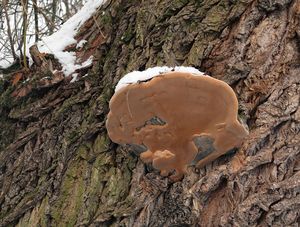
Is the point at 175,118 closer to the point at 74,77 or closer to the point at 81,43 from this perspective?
the point at 74,77

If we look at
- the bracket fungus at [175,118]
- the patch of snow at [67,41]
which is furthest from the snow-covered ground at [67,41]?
the bracket fungus at [175,118]

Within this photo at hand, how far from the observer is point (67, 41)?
2.77m

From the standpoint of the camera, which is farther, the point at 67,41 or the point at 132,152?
the point at 67,41

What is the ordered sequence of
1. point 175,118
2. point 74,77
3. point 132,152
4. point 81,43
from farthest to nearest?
point 81,43 < point 74,77 < point 132,152 < point 175,118

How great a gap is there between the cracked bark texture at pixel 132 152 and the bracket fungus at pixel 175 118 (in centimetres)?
14

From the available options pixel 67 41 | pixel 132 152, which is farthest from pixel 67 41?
pixel 132 152

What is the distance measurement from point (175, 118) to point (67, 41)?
1357 mm

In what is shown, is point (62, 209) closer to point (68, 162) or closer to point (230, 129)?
point (68, 162)

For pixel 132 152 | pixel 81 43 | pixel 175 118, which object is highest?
pixel 175 118

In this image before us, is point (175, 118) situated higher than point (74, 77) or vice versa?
point (175, 118)

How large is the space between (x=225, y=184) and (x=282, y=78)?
561 millimetres

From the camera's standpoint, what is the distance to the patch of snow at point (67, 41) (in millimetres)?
2598

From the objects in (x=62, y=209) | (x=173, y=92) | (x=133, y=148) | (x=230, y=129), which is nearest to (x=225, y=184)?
(x=230, y=129)

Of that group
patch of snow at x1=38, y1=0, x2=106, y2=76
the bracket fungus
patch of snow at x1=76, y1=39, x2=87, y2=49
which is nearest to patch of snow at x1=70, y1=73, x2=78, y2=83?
patch of snow at x1=38, y1=0, x2=106, y2=76
